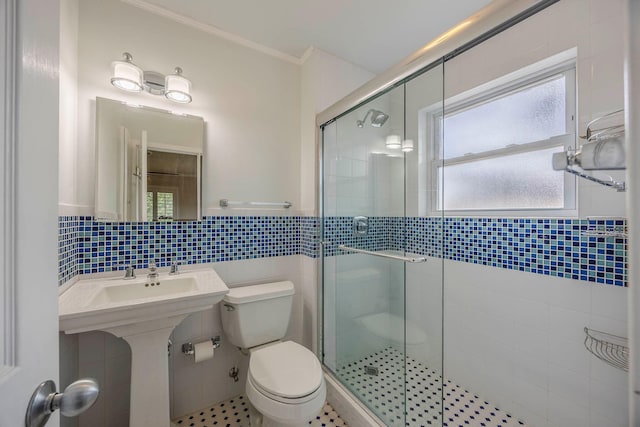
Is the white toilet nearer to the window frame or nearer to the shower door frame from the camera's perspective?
the shower door frame

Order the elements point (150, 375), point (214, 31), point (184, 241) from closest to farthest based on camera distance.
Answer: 1. point (150, 375)
2. point (184, 241)
3. point (214, 31)

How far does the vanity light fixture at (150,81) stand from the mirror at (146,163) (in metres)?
0.10

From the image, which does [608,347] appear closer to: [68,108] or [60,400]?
[60,400]

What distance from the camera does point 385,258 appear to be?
1.48m

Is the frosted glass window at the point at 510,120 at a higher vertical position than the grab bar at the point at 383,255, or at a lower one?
higher

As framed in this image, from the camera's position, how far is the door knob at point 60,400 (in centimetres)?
39

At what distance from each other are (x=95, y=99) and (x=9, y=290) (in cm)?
143

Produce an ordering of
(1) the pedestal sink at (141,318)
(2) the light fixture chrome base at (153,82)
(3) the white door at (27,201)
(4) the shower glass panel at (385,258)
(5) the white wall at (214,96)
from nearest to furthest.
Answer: (3) the white door at (27,201) → (1) the pedestal sink at (141,318) → (4) the shower glass panel at (385,258) → (5) the white wall at (214,96) → (2) the light fixture chrome base at (153,82)

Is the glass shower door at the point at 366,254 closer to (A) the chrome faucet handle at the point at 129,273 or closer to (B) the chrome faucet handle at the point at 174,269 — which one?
(B) the chrome faucet handle at the point at 174,269

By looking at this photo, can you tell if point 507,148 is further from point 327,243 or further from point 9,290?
point 9,290

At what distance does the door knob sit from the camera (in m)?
0.39

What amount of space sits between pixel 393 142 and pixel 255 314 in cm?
126

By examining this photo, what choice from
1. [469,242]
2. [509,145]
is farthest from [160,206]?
[509,145]

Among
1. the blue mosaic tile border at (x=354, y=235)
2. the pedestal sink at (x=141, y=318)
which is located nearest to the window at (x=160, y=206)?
the pedestal sink at (x=141, y=318)
